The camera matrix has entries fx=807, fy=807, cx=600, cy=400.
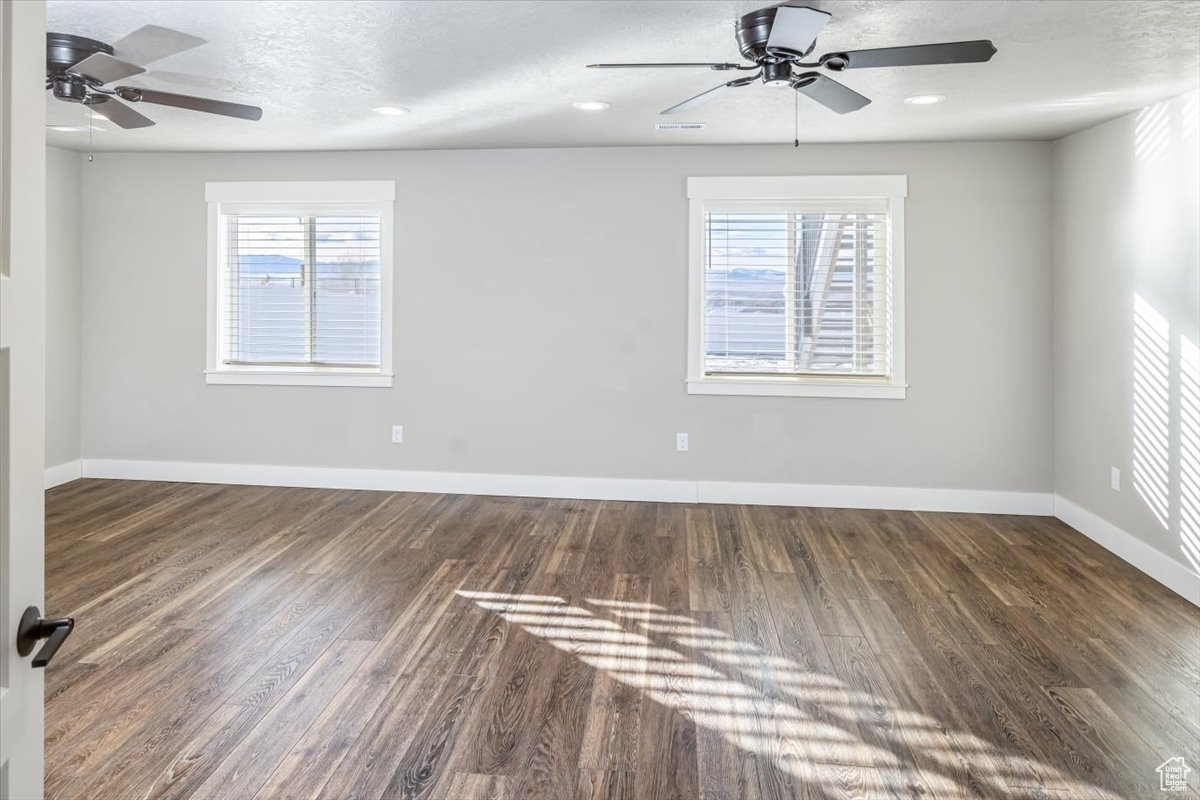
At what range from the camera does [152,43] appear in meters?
3.05

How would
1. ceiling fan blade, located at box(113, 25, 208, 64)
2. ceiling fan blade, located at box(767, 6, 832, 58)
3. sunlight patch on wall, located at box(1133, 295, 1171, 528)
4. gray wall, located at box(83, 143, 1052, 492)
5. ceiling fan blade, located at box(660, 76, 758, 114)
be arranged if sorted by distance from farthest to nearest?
gray wall, located at box(83, 143, 1052, 492), sunlight patch on wall, located at box(1133, 295, 1171, 528), ceiling fan blade, located at box(660, 76, 758, 114), ceiling fan blade, located at box(113, 25, 208, 64), ceiling fan blade, located at box(767, 6, 832, 58)

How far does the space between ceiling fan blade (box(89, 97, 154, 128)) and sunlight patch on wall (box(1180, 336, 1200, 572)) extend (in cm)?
497

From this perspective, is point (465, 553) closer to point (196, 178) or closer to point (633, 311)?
point (633, 311)

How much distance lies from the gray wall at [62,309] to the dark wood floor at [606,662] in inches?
47.5

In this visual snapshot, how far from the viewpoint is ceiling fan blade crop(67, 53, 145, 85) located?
117 inches

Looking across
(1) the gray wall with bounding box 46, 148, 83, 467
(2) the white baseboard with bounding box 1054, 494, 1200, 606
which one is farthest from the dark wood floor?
(1) the gray wall with bounding box 46, 148, 83, 467

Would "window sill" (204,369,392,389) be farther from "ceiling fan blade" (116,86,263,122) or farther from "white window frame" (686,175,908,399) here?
"ceiling fan blade" (116,86,263,122)

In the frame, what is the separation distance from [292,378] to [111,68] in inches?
124

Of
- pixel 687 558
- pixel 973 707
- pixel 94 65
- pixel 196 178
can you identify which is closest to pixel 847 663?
pixel 973 707

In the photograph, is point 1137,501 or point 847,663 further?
point 1137,501

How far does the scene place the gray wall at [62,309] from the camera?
5.83 m

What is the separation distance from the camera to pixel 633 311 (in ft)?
18.5


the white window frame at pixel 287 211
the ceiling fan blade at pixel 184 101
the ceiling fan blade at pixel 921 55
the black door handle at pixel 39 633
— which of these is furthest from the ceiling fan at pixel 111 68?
the black door handle at pixel 39 633

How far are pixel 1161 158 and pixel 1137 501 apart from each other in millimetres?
1785
